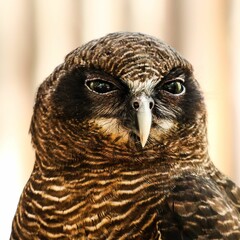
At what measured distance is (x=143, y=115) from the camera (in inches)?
106

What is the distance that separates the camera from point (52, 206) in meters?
2.83

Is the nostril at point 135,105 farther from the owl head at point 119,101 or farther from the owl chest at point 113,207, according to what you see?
the owl chest at point 113,207

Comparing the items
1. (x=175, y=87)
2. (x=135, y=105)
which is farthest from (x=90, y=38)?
(x=135, y=105)

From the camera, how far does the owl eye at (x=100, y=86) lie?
9.25 ft

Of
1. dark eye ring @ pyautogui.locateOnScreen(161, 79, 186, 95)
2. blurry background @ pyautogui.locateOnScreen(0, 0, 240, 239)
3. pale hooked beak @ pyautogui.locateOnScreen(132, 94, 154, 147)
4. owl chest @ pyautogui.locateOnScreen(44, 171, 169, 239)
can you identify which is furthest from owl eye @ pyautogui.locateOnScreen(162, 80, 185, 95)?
blurry background @ pyautogui.locateOnScreen(0, 0, 240, 239)

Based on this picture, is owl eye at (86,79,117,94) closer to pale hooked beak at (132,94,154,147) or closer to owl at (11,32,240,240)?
owl at (11,32,240,240)

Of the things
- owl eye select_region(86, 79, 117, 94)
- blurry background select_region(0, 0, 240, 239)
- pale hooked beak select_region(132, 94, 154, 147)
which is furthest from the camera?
blurry background select_region(0, 0, 240, 239)

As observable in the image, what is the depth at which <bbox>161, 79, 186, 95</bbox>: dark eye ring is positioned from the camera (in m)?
2.85

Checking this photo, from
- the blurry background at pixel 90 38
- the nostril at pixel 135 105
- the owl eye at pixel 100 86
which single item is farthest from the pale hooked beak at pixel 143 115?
the blurry background at pixel 90 38

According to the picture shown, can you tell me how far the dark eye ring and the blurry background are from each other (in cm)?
288

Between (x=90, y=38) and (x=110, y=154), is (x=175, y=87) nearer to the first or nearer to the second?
(x=110, y=154)

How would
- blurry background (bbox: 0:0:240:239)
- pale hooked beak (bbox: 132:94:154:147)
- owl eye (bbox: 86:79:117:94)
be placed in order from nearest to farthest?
1. pale hooked beak (bbox: 132:94:154:147)
2. owl eye (bbox: 86:79:117:94)
3. blurry background (bbox: 0:0:240:239)

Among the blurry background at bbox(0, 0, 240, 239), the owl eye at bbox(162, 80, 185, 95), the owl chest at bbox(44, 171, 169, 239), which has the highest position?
the blurry background at bbox(0, 0, 240, 239)

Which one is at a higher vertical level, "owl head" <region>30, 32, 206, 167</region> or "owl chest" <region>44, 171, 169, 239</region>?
"owl head" <region>30, 32, 206, 167</region>
